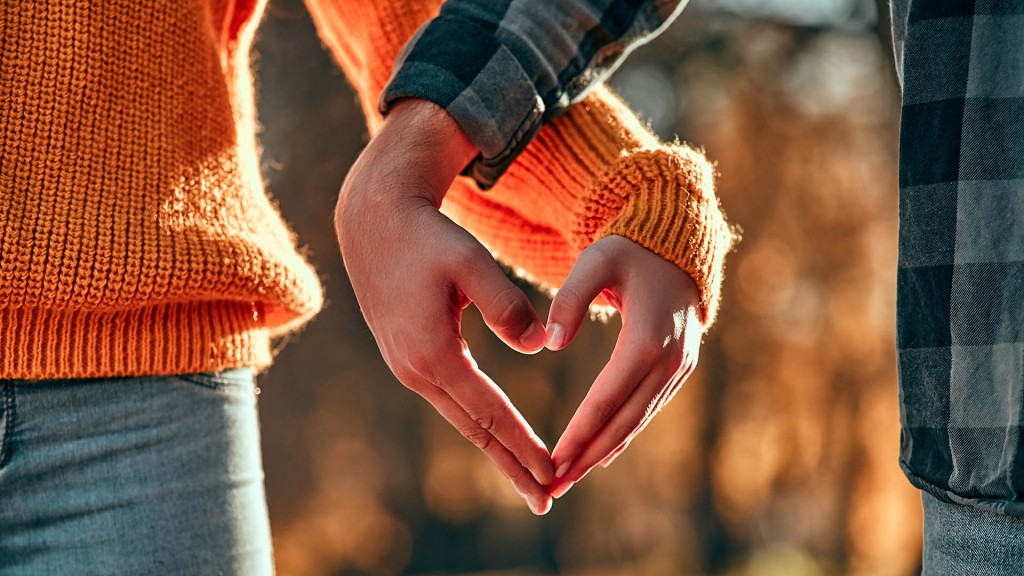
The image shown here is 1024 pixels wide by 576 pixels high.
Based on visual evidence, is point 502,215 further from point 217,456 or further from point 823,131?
point 823,131

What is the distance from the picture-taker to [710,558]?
633 cm

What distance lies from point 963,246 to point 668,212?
25 centimetres

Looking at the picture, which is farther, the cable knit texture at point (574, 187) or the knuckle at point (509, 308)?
the cable knit texture at point (574, 187)

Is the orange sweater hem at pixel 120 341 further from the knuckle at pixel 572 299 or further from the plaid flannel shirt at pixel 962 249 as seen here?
the plaid flannel shirt at pixel 962 249

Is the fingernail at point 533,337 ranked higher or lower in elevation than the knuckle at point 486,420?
higher

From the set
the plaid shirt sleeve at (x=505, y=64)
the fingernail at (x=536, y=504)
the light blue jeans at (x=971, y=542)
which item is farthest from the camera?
the plaid shirt sleeve at (x=505, y=64)

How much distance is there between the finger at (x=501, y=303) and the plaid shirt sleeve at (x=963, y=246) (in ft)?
1.05

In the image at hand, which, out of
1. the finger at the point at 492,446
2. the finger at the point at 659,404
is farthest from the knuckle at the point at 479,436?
the finger at the point at 659,404

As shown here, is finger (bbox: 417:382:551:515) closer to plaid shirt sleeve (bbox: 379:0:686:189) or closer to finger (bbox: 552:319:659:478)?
finger (bbox: 552:319:659:478)

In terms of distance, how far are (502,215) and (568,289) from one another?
38 centimetres

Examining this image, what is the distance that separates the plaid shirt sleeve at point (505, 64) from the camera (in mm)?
941

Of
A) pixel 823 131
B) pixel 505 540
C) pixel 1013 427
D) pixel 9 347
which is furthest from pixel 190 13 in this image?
pixel 823 131

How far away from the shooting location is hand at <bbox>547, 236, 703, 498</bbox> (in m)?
0.78

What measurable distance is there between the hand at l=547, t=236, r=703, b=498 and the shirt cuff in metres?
0.20
